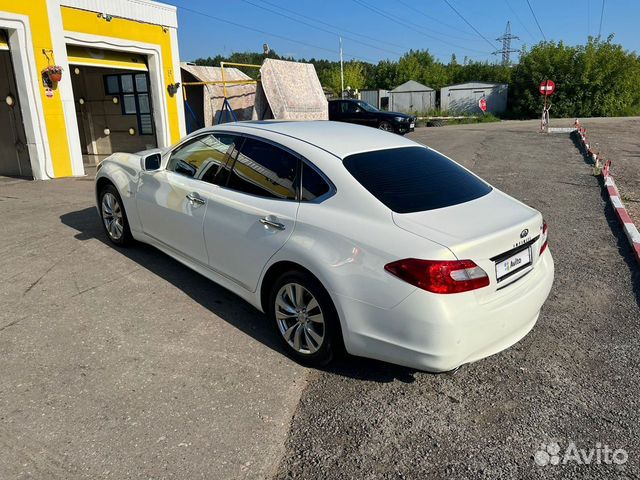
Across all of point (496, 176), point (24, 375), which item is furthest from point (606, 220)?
point (24, 375)

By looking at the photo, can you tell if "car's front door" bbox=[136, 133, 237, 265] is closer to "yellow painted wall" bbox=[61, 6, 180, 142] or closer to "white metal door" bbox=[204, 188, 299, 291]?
"white metal door" bbox=[204, 188, 299, 291]

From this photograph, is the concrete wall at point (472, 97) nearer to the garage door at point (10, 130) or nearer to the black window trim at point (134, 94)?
the black window trim at point (134, 94)

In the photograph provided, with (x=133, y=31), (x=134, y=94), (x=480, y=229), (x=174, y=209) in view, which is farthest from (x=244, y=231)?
(x=134, y=94)

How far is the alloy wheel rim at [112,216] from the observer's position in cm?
546

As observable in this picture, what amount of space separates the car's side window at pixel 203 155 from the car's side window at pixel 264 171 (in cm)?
23

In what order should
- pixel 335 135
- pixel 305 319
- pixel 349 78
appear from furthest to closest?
pixel 349 78
pixel 335 135
pixel 305 319

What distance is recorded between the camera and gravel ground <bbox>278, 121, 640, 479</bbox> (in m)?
2.54

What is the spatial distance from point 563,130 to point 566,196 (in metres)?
14.7

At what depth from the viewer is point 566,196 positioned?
340 inches

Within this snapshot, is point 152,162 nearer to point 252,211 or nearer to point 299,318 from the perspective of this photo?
point 252,211

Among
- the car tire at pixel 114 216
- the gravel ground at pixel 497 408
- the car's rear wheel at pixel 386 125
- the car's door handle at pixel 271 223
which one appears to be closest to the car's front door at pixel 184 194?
the car tire at pixel 114 216

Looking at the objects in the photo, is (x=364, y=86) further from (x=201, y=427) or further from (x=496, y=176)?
(x=201, y=427)

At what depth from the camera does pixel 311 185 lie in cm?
340

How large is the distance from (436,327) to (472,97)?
44.7 m
